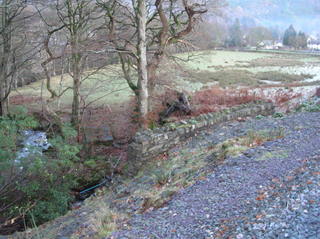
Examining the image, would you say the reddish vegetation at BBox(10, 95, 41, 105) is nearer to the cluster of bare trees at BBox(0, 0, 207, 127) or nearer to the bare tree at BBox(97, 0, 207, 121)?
the cluster of bare trees at BBox(0, 0, 207, 127)

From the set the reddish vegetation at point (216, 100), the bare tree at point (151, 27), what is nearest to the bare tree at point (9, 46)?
the bare tree at point (151, 27)

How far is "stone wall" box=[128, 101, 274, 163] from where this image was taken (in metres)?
9.00

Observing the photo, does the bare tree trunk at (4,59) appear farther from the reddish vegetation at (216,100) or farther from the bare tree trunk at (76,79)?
the reddish vegetation at (216,100)

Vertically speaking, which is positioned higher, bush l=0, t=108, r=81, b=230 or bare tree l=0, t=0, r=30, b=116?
bare tree l=0, t=0, r=30, b=116

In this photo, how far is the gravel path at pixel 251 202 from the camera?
12.5 ft

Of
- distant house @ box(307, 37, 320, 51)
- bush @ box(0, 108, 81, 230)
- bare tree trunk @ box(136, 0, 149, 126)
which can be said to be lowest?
bush @ box(0, 108, 81, 230)

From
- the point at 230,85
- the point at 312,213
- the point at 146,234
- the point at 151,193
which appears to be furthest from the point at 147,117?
the point at 230,85

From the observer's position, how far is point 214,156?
7.56 meters

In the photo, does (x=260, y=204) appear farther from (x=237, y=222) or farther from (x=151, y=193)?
(x=151, y=193)

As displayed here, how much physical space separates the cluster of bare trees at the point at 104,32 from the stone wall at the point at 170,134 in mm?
3343

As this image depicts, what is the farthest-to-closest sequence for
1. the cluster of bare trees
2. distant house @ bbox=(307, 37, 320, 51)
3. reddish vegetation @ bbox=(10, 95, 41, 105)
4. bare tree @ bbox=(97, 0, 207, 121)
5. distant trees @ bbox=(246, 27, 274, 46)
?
distant trees @ bbox=(246, 27, 274, 46) < distant house @ bbox=(307, 37, 320, 51) < reddish vegetation @ bbox=(10, 95, 41, 105) < bare tree @ bbox=(97, 0, 207, 121) < the cluster of bare trees

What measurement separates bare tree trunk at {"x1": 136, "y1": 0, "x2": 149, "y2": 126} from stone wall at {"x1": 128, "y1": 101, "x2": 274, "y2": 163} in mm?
2883

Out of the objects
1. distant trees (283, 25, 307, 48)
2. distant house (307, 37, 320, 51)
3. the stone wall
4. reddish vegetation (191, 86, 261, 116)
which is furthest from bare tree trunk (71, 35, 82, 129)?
distant trees (283, 25, 307, 48)

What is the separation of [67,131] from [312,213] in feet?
28.2
